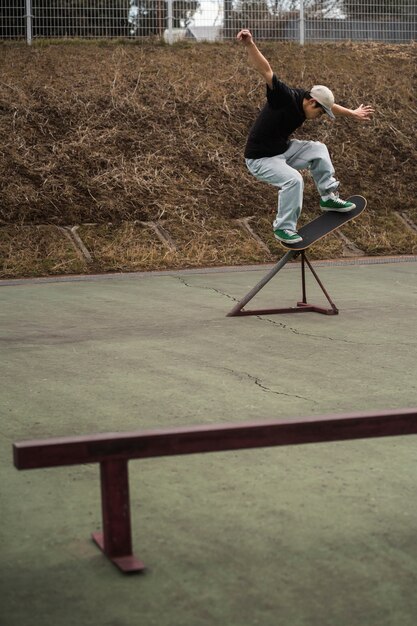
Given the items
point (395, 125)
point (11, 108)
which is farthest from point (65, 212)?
point (395, 125)

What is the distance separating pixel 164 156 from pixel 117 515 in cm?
1278

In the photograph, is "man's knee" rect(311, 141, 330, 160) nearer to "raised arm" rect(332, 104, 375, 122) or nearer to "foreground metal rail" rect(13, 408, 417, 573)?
"raised arm" rect(332, 104, 375, 122)

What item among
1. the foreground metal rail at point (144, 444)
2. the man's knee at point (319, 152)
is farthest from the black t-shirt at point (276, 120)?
the foreground metal rail at point (144, 444)

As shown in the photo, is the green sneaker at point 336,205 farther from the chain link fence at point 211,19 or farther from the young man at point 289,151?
the chain link fence at point 211,19

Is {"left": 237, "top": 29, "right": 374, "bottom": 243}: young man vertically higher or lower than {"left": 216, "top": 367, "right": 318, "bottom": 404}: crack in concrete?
higher

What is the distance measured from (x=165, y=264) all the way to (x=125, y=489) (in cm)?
966

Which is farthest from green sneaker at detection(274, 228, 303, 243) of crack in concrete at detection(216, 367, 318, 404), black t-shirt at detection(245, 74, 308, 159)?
crack in concrete at detection(216, 367, 318, 404)

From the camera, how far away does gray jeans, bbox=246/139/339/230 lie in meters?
8.93

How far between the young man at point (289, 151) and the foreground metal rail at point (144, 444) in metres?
5.53

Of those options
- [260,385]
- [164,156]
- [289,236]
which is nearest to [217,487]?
[260,385]

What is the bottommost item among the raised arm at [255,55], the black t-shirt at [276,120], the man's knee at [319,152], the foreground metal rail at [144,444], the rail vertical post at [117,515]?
the rail vertical post at [117,515]

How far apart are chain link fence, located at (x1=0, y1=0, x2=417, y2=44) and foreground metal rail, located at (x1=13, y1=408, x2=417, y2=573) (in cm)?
1715

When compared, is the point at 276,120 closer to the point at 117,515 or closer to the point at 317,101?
the point at 317,101

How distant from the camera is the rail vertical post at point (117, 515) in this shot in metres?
3.40
